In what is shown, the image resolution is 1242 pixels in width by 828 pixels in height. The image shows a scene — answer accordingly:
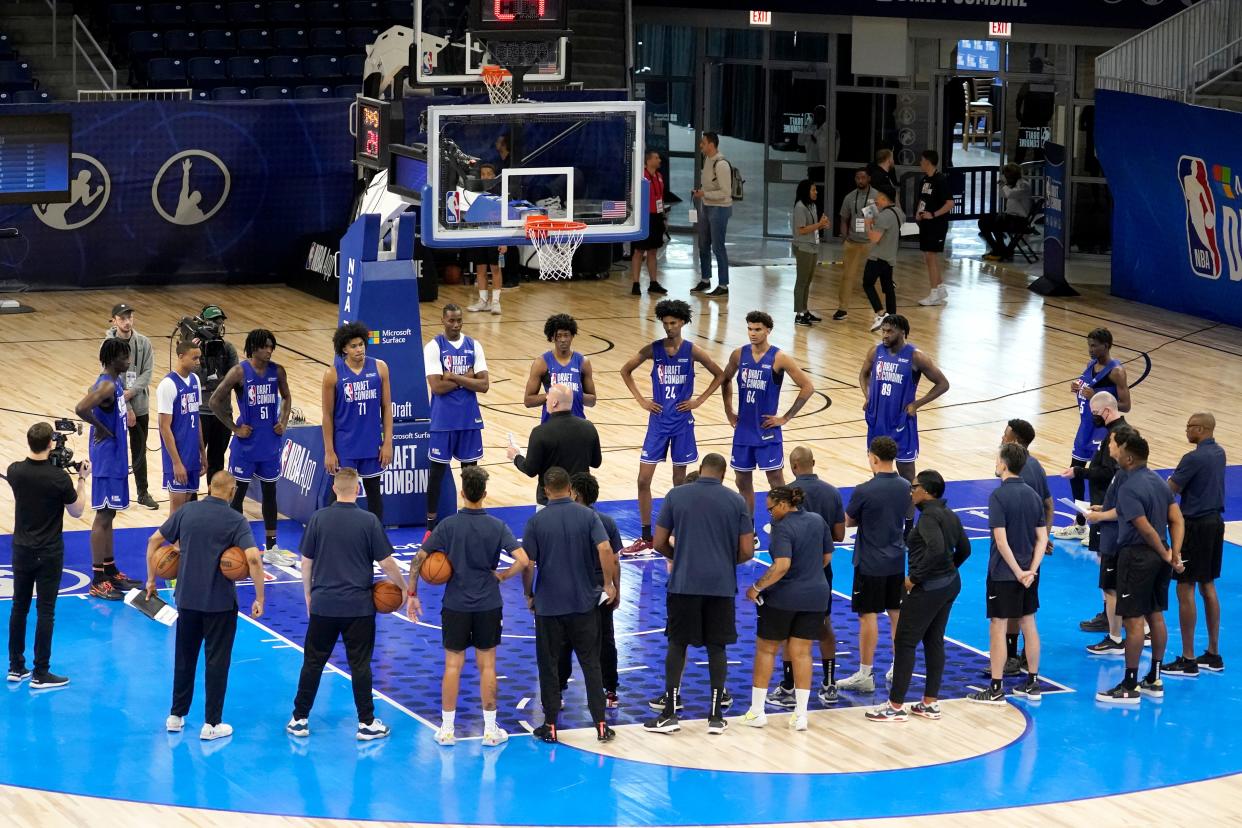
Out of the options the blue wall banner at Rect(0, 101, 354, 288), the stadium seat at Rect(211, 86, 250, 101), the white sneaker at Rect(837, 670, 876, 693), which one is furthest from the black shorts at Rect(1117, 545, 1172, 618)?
the stadium seat at Rect(211, 86, 250, 101)

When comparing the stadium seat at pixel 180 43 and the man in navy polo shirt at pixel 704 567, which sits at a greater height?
the stadium seat at pixel 180 43

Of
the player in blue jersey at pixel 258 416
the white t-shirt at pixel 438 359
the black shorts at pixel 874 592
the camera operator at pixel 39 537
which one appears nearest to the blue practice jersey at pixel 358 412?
the player in blue jersey at pixel 258 416

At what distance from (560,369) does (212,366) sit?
2374 mm

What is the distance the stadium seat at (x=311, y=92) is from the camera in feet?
80.9

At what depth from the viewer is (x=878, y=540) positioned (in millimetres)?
10109

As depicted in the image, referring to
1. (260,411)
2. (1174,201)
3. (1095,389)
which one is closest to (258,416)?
(260,411)

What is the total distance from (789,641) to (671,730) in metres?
0.76

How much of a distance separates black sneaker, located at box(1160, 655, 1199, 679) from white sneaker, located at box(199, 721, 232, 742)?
5.18 meters

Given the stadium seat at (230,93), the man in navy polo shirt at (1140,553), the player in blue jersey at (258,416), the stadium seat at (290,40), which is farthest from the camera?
the stadium seat at (290,40)

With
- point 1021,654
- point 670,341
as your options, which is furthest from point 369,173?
point 1021,654

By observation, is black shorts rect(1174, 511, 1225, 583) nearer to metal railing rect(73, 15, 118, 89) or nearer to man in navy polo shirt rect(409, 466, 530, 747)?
man in navy polo shirt rect(409, 466, 530, 747)

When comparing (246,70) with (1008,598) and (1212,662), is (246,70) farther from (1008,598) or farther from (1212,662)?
(1212,662)

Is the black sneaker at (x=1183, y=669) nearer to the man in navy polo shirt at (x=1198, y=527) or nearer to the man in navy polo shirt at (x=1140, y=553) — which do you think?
the man in navy polo shirt at (x=1198, y=527)

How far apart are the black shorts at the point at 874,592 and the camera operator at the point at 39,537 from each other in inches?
166
